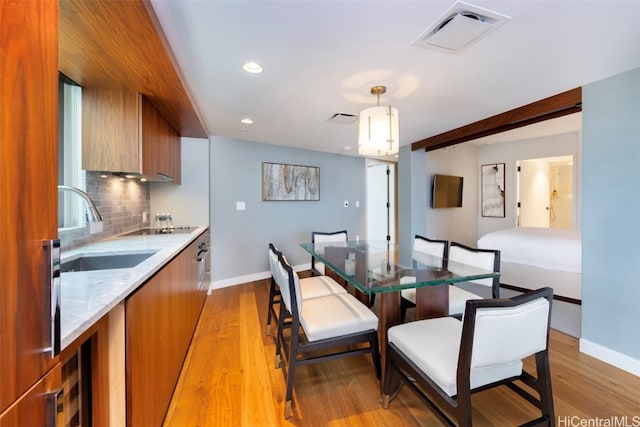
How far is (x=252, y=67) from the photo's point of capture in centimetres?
186

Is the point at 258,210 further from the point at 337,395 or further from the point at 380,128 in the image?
the point at 337,395

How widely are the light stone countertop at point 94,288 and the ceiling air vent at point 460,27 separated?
1.92 m

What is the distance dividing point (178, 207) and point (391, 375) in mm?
3036

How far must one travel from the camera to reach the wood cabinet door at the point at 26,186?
49 centimetres

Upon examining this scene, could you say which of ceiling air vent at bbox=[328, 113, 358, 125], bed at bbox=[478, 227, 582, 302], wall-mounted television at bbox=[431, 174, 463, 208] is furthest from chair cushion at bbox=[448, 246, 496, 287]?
wall-mounted television at bbox=[431, 174, 463, 208]

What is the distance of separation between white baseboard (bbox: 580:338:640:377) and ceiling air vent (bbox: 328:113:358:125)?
2834 millimetres

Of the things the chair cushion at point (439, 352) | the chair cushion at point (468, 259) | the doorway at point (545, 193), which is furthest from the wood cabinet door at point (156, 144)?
the doorway at point (545, 193)

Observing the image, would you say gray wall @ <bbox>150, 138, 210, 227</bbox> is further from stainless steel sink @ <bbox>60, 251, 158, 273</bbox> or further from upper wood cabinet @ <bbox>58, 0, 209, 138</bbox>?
stainless steel sink @ <bbox>60, 251, 158, 273</bbox>

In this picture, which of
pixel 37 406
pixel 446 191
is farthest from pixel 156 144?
pixel 446 191

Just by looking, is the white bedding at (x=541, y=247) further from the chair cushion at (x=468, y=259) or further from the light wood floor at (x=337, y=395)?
the chair cushion at (x=468, y=259)

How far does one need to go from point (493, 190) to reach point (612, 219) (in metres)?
3.99

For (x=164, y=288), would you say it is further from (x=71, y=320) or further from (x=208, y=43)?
(x=208, y=43)

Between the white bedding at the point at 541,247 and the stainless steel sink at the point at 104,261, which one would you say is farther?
the white bedding at the point at 541,247

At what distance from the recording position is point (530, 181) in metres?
5.57
